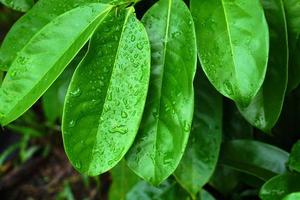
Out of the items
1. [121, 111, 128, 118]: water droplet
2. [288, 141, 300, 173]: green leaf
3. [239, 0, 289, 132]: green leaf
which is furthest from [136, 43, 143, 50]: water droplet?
[288, 141, 300, 173]: green leaf

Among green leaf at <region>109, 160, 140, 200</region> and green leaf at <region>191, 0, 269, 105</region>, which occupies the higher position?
green leaf at <region>191, 0, 269, 105</region>

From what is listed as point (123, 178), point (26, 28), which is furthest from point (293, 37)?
point (123, 178)

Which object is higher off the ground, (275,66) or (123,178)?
(275,66)

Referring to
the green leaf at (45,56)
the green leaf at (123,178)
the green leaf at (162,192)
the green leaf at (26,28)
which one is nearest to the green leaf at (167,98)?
the green leaf at (45,56)

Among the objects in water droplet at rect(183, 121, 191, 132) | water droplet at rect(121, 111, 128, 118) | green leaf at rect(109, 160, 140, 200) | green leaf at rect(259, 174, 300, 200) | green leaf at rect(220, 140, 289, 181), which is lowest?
green leaf at rect(109, 160, 140, 200)

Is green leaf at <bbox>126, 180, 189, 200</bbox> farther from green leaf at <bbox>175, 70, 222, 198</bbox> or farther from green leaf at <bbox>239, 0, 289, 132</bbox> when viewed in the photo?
green leaf at <bbox>239, 0, 289, 132</bbox>

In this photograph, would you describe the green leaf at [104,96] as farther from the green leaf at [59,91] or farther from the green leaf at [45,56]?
the green leaf at [59,91]

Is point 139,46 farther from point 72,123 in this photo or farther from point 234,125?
point 234,125
